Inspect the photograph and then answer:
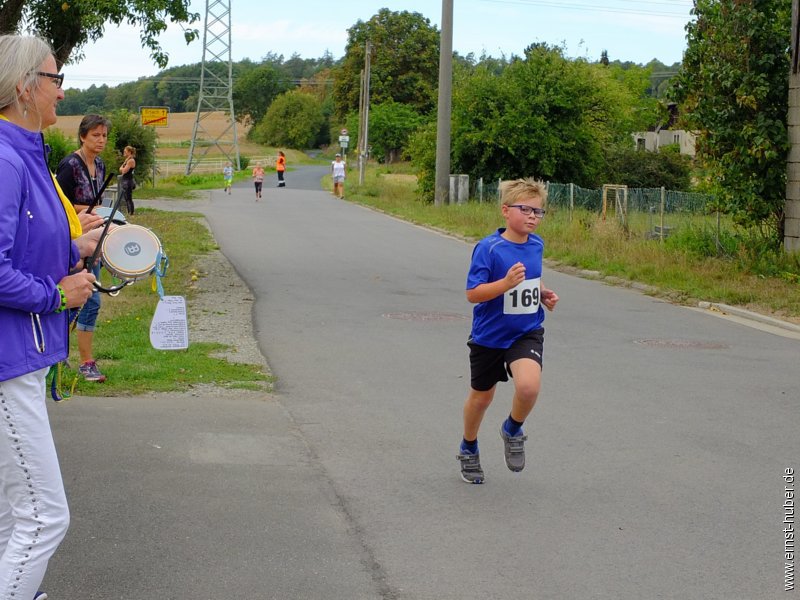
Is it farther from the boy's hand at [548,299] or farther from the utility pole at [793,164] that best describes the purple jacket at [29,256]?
the utility pole at [793,164]

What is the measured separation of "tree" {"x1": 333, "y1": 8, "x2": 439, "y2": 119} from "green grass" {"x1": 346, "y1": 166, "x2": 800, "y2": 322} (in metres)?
70.7

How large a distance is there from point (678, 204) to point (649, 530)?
15960 millimetres

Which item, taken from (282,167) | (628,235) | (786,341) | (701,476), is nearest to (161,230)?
(628,235)

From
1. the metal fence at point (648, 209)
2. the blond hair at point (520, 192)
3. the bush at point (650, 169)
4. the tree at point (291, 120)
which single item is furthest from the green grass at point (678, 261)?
the tree at point (291, 120)

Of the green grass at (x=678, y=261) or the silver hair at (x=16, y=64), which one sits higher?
the silver hair at (x=16, y=64)

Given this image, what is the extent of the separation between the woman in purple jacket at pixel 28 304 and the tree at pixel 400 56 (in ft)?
302

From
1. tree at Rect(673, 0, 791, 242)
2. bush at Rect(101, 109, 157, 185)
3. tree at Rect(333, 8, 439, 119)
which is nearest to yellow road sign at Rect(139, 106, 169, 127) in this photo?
bush at Rect(101, 109, 157, 185)

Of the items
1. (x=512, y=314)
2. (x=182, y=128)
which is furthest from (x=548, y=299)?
(x=182, y=128)

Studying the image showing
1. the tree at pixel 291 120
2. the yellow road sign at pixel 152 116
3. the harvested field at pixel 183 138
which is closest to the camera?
the yellow road sign at pixel 152 116

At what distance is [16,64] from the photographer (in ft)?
11.1

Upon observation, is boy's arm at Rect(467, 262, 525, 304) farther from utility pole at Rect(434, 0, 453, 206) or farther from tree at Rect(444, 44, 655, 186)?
tree at Rect(444, 44, 655, 186)

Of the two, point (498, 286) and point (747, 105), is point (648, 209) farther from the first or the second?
point (498, 286)

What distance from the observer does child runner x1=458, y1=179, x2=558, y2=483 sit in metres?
5.81

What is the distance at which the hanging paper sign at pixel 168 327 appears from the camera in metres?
6.16
